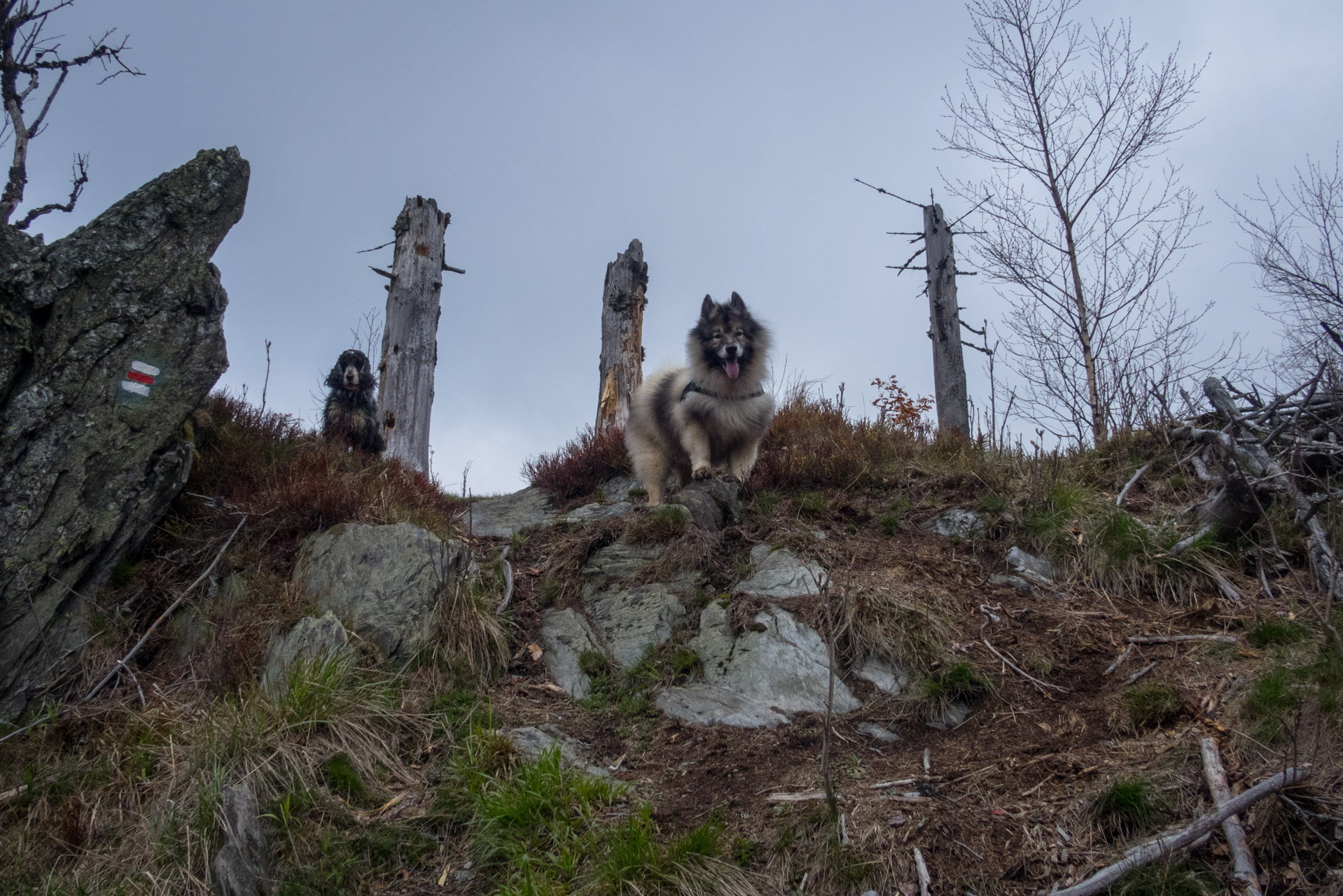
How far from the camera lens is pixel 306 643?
14.4 ft

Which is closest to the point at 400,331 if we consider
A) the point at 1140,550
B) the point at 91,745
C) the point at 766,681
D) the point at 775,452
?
the point at 775,452

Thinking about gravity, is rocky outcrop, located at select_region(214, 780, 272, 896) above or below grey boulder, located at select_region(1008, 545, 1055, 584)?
below

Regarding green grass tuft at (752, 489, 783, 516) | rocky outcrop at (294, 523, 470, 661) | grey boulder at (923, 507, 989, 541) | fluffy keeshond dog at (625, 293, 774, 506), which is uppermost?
fluffy keeshond dog at (625, 293, 774, 506)

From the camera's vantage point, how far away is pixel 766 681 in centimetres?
454

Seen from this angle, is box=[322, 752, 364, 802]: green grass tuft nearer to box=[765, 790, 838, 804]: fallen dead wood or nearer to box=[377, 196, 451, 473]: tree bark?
box=[765, 790, 838, 804]: fallen dead wood

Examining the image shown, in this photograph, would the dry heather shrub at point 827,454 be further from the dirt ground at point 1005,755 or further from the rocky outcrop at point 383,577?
the rocky outcrop at point 383,577

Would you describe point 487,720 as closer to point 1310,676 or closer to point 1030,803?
point 1030,803

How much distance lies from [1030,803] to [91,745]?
450 cm

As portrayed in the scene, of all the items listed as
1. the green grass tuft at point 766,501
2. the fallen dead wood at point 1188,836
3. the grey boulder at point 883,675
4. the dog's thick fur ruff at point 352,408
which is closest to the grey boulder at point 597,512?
the green grass tuft at point 766,501

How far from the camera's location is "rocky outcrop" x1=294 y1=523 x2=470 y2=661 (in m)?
4.68

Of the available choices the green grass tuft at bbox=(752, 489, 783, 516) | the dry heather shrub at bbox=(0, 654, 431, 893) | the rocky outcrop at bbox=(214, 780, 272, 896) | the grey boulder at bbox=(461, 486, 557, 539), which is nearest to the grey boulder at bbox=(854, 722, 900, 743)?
the dry heather shrub at bbox=(0, 654, 431, 893)

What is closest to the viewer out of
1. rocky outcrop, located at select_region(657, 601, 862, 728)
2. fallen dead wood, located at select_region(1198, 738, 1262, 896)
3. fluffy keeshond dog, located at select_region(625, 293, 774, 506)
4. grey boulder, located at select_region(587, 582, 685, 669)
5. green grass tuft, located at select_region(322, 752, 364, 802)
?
fallen dead wood, located at select_region(1198, 738, 1262, 896)

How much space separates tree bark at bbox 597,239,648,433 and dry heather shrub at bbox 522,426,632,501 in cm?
182

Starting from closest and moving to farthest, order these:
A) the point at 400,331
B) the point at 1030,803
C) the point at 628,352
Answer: the point at 1030,803 → the point at 400,331 → the point at 628,352
